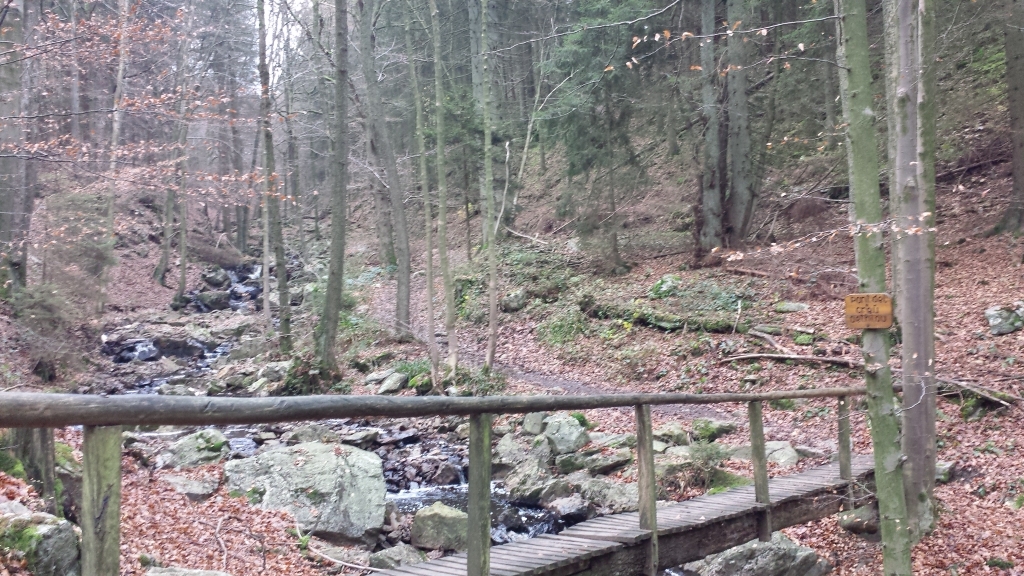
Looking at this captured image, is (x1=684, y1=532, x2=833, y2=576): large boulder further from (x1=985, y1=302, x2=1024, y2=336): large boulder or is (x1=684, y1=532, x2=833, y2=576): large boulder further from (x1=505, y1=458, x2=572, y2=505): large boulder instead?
(x1=985, y1=302, x2=1024, y2=336): large boulder

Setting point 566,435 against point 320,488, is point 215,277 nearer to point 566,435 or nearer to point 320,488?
point 566,435

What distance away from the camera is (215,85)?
25.4 metres

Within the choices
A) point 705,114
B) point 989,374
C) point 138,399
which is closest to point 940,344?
point 989,374

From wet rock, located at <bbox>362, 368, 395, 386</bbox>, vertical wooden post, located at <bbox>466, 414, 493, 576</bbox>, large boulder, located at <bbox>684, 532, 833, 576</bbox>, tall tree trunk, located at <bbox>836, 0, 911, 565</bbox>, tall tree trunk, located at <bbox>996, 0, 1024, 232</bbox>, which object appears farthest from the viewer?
wet rock, located at <bbox>362, 368, 395, 386</bbox>

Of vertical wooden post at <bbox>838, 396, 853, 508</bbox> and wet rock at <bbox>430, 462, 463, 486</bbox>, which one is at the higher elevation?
vertical wooden post at <bbox>838, 396, 853, 508</bbox>

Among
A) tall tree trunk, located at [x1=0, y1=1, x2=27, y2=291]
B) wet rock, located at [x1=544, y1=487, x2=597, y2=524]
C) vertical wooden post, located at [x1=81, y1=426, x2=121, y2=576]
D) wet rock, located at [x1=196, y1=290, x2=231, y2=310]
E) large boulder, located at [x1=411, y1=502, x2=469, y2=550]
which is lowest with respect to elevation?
wet rock, located at [x1=544, y1=487, x2=597, y2=524]

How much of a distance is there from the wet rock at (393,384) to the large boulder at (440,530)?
7.60 m

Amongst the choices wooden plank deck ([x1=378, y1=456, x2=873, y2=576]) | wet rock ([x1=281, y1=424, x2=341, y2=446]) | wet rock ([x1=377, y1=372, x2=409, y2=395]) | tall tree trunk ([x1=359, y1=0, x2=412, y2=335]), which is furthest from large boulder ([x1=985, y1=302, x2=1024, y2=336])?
tall tree trunk ([x1=359, y1=0, x2=412, y2=335])

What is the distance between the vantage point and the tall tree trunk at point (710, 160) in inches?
731

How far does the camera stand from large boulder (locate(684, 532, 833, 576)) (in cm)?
654

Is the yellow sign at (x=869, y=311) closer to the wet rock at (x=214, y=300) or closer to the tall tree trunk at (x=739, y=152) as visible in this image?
the tall tree trunk at (x=739, y=152)

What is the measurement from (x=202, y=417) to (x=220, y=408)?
0.28ft

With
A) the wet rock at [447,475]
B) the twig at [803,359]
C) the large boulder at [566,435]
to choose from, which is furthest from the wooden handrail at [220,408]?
the twig at [803,359]

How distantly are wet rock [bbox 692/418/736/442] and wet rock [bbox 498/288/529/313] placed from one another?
8.63m
